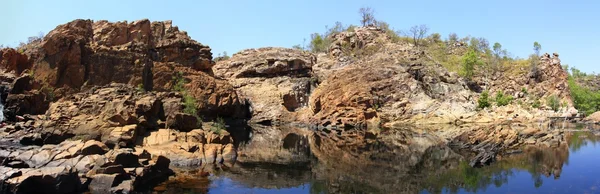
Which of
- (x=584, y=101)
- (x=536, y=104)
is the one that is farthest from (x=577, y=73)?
(x=536, y=104)

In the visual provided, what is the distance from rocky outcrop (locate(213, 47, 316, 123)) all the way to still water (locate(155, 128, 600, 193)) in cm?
3816

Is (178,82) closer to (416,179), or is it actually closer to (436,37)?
(416,179)

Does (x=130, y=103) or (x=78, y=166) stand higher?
(x=130, y=103)

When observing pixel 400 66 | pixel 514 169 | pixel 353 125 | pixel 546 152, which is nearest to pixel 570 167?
pixel 514 169

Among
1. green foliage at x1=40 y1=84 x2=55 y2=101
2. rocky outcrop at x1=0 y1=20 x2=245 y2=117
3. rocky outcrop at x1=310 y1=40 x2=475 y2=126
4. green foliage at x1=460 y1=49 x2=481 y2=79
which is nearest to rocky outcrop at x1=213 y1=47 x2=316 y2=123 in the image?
rocky outcrop at x1=310 y1=40 x2=475 y2=126

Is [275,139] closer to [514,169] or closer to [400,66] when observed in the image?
[514,169]

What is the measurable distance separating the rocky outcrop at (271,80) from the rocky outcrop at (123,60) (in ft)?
19.8

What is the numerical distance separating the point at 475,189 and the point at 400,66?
5450cm

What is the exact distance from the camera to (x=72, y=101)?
33438 mm

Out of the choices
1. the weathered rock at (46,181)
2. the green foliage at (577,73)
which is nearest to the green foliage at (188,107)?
the weathered rock at (46,181)

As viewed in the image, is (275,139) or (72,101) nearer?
(72,101)

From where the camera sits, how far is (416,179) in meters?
22.5

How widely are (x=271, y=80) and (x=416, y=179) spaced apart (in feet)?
167

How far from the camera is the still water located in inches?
786
